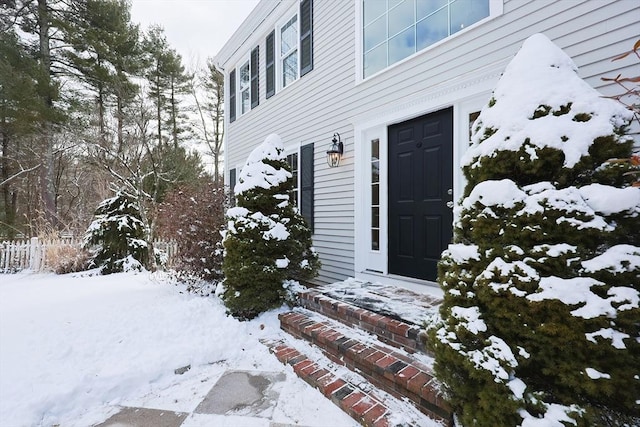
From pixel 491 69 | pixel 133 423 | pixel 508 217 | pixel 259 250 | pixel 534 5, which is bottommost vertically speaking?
pixel 133 423

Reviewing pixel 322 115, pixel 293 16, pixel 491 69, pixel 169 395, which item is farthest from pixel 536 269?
pixel 293 16

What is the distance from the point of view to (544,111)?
4.85ft

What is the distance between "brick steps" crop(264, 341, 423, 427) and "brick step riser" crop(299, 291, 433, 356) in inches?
16.7

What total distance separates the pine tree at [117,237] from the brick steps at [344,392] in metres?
5.59

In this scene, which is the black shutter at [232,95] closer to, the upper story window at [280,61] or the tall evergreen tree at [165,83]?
the upper story window at [280,61]

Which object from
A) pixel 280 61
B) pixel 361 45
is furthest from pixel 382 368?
pixel 280 61

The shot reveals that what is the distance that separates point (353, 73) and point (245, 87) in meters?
4.11

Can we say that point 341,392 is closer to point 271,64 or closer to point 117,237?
point 271,64

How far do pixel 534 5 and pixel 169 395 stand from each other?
4245 millimetres

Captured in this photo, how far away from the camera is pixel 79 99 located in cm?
1055

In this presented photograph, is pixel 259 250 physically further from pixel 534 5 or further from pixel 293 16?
pixel 293 16

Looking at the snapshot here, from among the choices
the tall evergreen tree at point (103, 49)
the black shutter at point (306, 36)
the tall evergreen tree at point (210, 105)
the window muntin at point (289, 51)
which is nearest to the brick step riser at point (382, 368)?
the black shutter at point (306, 36)

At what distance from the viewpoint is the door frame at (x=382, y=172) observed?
318 cm

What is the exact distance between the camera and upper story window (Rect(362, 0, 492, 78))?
3184 millimetres
